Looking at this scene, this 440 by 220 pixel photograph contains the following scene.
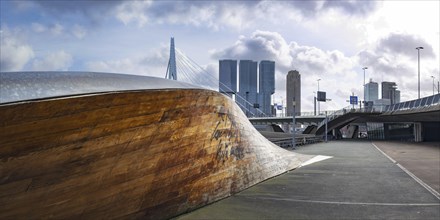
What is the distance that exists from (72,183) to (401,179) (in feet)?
40.5

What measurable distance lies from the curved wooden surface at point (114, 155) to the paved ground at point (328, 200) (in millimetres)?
683

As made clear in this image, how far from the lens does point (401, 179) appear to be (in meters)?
14.2

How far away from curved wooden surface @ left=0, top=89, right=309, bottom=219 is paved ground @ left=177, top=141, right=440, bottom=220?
2.24ft

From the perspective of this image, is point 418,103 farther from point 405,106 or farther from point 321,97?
point 321,97

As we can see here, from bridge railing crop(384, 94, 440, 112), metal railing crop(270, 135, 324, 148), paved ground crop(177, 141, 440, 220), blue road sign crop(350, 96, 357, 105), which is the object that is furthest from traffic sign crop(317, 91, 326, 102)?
paved ground crop(177, 141, 440, 220)

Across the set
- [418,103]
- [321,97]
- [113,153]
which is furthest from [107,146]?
[321,97]

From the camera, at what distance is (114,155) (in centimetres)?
571

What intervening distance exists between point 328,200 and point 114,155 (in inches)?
244

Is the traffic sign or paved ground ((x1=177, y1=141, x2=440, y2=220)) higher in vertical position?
the traffic sign

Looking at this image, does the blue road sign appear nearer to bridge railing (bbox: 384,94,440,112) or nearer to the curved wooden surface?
bridge railing (bbox: 384,94,440,112)

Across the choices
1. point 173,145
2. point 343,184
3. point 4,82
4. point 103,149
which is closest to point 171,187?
point 173,145

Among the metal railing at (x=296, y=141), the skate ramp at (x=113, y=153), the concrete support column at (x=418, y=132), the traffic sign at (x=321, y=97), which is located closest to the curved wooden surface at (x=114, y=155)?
the skate ramp at (x=113, y=153)

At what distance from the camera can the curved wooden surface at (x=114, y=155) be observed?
457 cm

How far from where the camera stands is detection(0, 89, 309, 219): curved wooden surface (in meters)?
4.57
